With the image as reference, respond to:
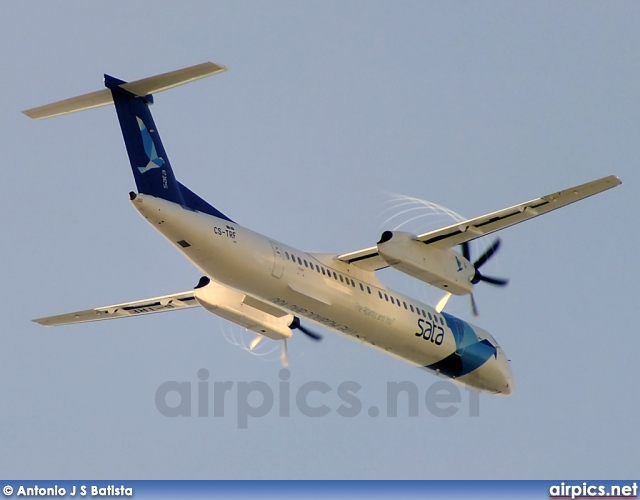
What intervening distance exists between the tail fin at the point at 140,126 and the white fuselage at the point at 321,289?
796 mm

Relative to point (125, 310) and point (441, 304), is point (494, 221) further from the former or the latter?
point (125, 310)

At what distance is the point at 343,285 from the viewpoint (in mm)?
34438

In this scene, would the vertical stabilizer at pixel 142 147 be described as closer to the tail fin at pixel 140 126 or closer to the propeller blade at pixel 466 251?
the tail fin at pixel 140 126

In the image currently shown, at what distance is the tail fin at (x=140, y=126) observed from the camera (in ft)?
103

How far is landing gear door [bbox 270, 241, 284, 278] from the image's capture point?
32.6 meters

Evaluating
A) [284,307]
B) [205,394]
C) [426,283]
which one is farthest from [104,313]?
[426,283]

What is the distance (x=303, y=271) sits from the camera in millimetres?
33406

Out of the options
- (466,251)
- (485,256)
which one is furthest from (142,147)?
(485,256)

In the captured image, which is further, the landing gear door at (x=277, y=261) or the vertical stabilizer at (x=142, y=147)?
the landing gear door at (x=277, y=261)

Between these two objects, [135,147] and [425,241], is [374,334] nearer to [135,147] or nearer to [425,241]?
[425,241]

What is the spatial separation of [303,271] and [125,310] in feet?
26.8

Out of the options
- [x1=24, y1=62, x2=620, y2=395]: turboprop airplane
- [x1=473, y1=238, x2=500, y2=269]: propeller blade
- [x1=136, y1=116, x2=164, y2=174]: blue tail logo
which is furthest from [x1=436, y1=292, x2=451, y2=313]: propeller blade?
[x1=136, y1=116, x2=164, y2=174]: blue tail logo

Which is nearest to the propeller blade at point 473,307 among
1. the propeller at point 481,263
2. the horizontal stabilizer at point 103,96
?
the propeller at point 481,263

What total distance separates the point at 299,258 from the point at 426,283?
346cm
